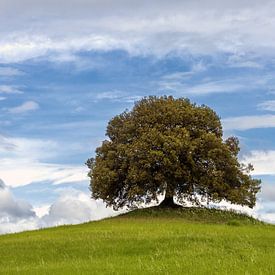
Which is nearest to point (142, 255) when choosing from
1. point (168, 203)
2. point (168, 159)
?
point (168, 159)

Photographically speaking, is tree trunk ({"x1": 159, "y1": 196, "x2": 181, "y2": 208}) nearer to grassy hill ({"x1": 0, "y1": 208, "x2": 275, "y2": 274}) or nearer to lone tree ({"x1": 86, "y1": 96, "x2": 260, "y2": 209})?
lone tree ({"x1": 86, "y1": 96, "x2": 260, "y2": 209})

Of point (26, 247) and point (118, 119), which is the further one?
point (118, 119)

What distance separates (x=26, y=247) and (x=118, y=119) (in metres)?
25.5

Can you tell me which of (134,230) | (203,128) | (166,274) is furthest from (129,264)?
(203,128)

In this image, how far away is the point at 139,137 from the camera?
2010 inches

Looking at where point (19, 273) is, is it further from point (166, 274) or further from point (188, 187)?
point (188, 187)

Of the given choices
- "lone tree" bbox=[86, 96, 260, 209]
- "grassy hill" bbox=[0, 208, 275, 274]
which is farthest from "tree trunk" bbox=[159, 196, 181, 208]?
"grassy hill" bbox=[0, 208, 275, 274]

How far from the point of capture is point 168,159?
48406 millimetres

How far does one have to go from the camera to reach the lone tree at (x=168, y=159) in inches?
1941

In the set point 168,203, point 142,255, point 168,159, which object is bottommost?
point 142,255

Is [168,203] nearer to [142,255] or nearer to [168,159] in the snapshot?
[168,159]

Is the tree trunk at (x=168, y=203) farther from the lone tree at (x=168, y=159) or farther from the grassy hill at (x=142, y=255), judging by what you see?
the grassy hill at (x=142, y=255)

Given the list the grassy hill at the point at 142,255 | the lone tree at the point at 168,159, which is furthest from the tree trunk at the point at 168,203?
the grassy hill at the point at 142,255

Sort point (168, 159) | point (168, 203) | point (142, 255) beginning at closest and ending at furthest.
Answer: point (142, 255)
point (168, 159)
point (168, 203)
